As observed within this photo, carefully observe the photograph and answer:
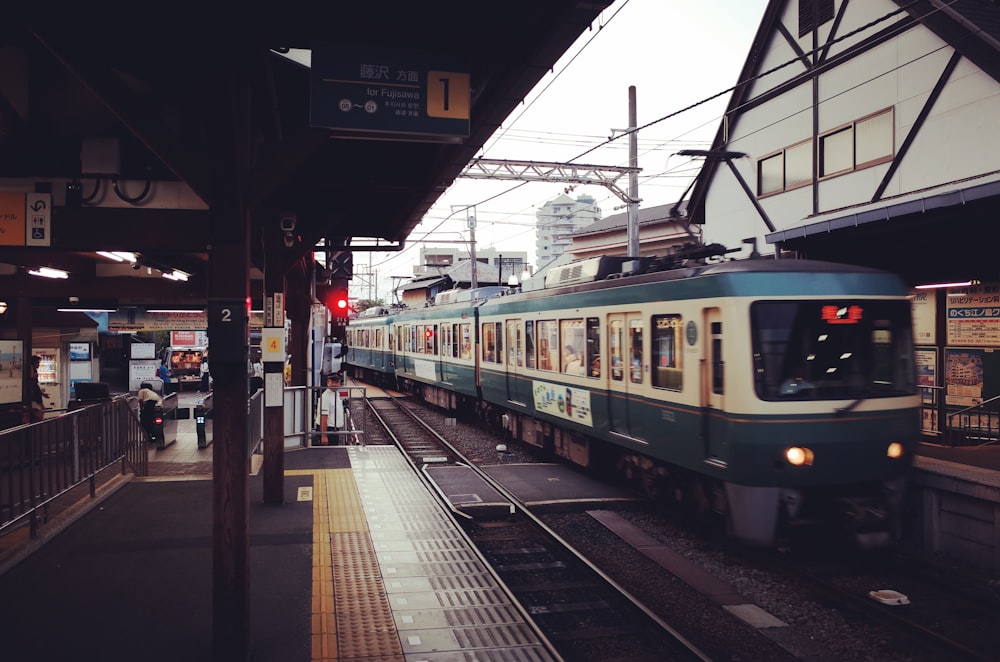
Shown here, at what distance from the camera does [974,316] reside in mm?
10430

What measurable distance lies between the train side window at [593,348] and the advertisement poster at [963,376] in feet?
18.3

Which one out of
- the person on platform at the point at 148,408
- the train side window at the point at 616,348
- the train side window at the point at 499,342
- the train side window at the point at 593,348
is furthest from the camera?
the train side window at the point at 499,342

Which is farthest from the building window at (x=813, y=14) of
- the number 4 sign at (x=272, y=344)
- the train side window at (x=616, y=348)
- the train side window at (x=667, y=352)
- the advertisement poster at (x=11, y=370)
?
the advertisement poster at (x=11, y=370)

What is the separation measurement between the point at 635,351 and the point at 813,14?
25.7ft

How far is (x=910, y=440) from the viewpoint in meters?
6.70

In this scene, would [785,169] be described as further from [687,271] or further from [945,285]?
[687,271]

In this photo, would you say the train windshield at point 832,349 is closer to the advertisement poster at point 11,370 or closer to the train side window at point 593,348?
the train side window at point 593,348

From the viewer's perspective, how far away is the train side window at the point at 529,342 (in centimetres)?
1164

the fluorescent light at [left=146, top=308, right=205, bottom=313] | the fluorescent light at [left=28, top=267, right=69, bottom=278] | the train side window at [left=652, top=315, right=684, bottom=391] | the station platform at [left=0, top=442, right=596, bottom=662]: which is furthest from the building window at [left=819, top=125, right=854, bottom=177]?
the fluorescent light at [left=146, top=308, right=205, bottom=313]

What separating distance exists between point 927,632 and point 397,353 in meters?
19.3

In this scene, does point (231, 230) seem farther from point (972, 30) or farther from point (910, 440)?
point (972, 30)

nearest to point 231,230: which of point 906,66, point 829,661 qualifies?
point 829,661

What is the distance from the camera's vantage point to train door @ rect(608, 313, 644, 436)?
8.27 meters

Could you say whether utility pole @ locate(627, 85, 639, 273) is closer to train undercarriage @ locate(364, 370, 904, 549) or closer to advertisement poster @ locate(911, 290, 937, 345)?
advertisement poster @ locate(911, 290, 937, 345)
